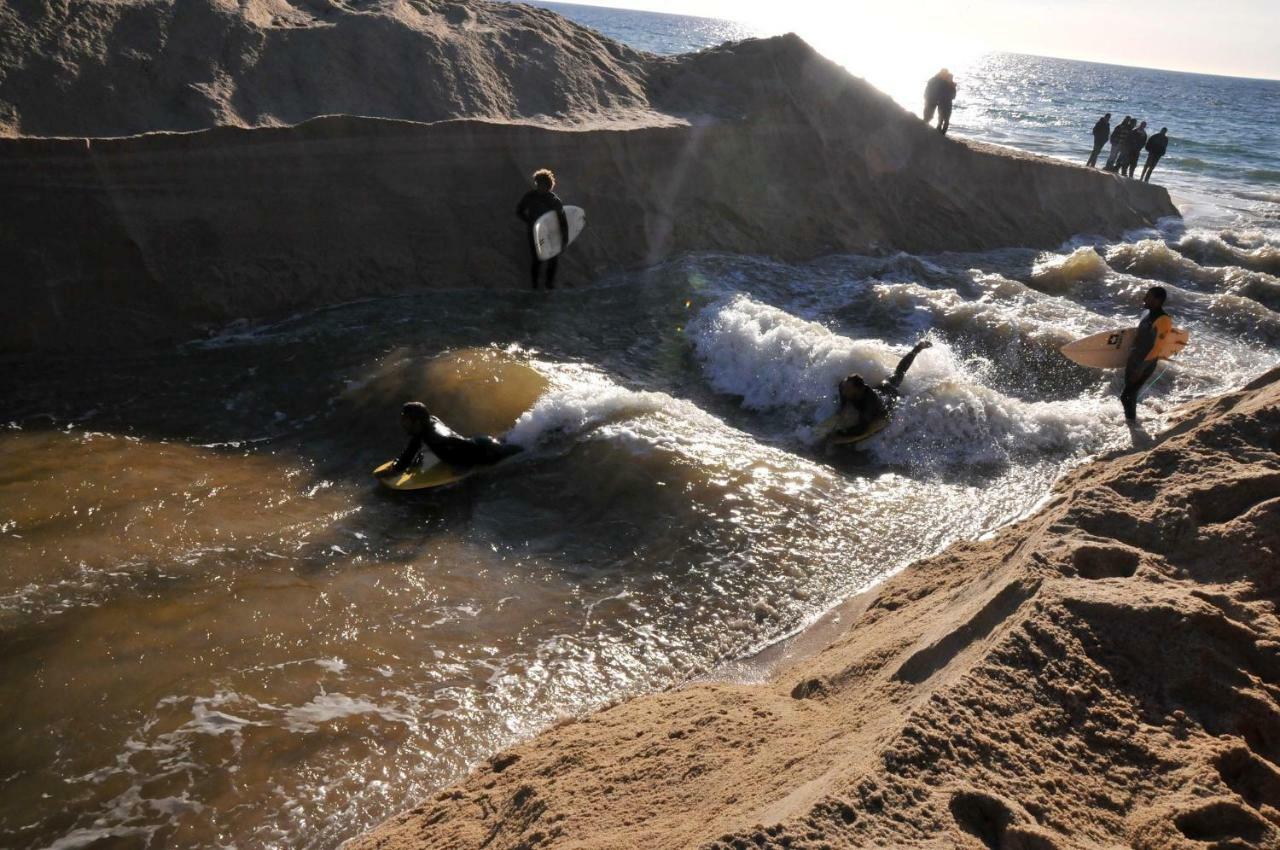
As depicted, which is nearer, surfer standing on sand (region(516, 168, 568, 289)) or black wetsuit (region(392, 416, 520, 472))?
black wetsuit (region(392, 416, 520, 472))

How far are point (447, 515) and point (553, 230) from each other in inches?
165

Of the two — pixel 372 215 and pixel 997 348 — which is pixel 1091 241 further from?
pixel 372 215

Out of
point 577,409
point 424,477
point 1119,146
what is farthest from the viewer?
point 1119,146

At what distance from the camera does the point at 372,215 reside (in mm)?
8812

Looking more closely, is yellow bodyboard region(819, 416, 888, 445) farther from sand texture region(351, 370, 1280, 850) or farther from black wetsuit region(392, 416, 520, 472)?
sand texture region(351, 370, 1280, 850)

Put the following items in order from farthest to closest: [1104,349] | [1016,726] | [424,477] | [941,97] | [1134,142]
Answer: [1134,142], [941,97], [1104,349], [424,477], [1016,726]

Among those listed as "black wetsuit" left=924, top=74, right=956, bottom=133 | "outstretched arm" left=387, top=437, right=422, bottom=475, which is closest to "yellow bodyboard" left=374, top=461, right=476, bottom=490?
"outstretched arm" left=387, top=437, right=422, bottom=475

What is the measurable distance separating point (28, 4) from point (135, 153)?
2.05m

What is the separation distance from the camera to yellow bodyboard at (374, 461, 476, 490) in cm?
584

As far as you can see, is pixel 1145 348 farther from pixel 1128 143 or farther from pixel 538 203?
pixel 1128 143

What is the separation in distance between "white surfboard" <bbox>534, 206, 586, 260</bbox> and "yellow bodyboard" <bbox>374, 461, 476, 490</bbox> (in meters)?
3.52

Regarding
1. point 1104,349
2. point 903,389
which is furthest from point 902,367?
point 1104,349

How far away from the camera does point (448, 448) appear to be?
605 cm

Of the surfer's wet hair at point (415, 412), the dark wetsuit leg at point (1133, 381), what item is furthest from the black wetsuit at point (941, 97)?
the surfer's wet hair at point (415, 412)
